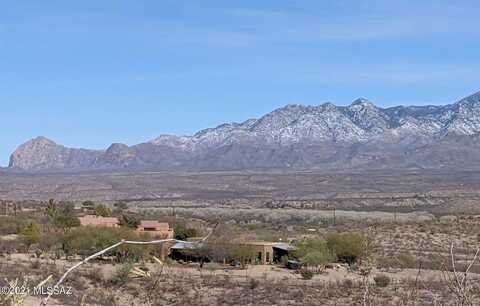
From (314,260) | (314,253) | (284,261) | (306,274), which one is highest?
(314,253)

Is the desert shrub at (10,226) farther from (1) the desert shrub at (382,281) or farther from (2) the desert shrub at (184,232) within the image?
(1) the desert shrub at (382,281)

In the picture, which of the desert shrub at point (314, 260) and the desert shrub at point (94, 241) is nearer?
the desert shrub at point (94, 241)

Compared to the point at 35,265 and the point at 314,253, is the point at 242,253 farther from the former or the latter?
the point at 35,265

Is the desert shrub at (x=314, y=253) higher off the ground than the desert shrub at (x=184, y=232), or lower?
lower

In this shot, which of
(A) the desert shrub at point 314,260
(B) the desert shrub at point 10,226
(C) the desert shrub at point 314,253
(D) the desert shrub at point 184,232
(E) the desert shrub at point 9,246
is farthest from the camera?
(B) the desert shrub at point 10,226

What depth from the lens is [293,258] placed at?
4644 centimetres

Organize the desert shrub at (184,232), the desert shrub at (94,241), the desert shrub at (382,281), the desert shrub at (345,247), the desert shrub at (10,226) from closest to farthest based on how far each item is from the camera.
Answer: the desert shrub at (382,281) → the desert shrub at (94,241) → the desert shrub at (345,247) → the desert shrub at (184,232) → the desert shrub at (10,226)

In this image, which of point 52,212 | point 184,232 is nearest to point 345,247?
point 184,232

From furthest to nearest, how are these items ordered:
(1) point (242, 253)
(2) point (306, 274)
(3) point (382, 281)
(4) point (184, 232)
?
1. (4) point (184, 232)
2. (1) point (242, 253)
3. (2) point (306, 274)
4. (3) point (382, 281)

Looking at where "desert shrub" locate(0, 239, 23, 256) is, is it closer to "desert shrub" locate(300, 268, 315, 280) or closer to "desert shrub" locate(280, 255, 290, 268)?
"desert shrub" locate(280, 255, 290, 268)

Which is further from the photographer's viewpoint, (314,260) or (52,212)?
(52,212)

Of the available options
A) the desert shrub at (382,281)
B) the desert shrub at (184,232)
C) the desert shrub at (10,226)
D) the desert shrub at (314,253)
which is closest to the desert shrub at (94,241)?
the desert shrub at (184,232)

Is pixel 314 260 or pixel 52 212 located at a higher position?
pixel 52 212

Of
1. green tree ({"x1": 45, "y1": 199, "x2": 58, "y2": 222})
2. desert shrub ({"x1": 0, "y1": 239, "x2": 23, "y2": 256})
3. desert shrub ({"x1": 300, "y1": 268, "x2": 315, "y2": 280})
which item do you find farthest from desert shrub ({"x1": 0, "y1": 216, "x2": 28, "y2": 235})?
desert shrub ({"x1": 300, "y1": 268, "x2": 315, "y2": 280})
